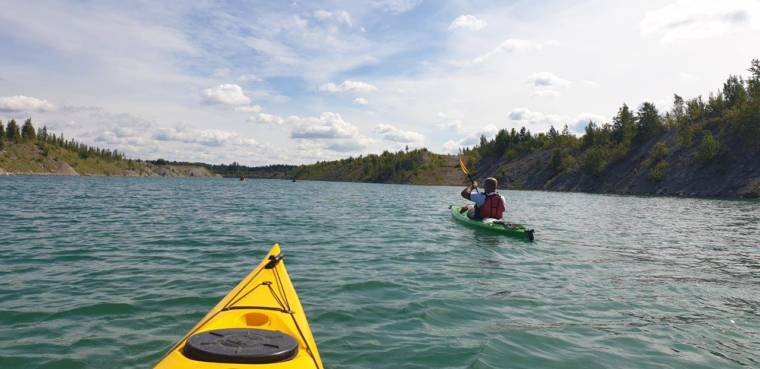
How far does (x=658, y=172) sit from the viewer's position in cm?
6450

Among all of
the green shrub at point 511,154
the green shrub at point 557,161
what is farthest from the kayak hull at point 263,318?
the green shrub at point 511,154

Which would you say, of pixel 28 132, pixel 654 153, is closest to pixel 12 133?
pixel 28 132

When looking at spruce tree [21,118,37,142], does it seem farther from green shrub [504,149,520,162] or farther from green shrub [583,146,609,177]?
green shrub [583,146,609,177]

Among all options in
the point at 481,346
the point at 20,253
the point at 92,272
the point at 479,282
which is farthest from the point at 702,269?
the point at 20,253

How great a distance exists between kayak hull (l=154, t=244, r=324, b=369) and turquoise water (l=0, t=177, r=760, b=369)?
0.87 metres

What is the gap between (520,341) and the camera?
711 centimetres

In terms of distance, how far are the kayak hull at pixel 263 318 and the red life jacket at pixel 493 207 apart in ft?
46.3

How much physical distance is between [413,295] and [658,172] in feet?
218

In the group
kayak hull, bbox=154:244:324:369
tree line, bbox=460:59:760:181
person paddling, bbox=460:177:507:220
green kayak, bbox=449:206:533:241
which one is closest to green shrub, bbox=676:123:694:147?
tree line, bbox=460:59:760:181

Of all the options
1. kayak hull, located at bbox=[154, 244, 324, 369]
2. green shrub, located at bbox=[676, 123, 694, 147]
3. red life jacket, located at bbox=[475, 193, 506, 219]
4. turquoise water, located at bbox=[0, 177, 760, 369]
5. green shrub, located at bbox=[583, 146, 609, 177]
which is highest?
green shrub, located at bbox=[676, 123, 694, 147]

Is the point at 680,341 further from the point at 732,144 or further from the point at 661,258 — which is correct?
the point at 732,144

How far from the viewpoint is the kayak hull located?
15.1ft

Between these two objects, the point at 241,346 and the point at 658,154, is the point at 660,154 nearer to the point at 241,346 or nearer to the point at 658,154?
the point at 658,154

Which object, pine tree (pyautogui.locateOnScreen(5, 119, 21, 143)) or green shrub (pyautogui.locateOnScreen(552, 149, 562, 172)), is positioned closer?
green shrub (pyautogui.locateOnScreen(552, 149, 562, 172))
